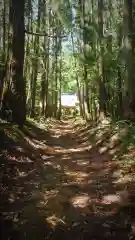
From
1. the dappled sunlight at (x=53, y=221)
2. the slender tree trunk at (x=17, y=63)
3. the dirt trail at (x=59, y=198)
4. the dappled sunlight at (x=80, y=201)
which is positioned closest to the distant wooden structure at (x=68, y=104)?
the slender tree trunk at (x=17, y=63)

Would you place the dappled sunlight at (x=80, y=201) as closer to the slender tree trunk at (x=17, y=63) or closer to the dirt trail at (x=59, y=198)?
the dirt trail at (x=59, y=198)

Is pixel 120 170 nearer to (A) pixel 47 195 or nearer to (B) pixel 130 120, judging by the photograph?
(A) pixel 47 195

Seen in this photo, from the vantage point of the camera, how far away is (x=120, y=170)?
25.7ft

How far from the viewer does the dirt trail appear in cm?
450

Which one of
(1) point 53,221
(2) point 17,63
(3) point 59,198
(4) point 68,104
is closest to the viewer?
(1) point 53,221

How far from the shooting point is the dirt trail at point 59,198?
4496 millimetres

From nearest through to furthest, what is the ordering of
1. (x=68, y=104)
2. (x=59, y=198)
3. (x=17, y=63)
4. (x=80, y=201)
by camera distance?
(x=80, y=201)
(x=59, y=198)
(x=17, y=63)
(x=68, y=104)

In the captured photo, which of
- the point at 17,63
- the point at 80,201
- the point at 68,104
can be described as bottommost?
the point at 68,104

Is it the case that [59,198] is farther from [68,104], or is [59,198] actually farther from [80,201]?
[68,104]

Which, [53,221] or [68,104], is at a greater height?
[53,221]

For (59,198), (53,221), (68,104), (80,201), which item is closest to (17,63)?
(59,198)

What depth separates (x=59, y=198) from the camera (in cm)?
596

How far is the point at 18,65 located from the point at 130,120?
4841 millimetres

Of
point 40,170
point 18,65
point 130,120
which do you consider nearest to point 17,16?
point 18,65
